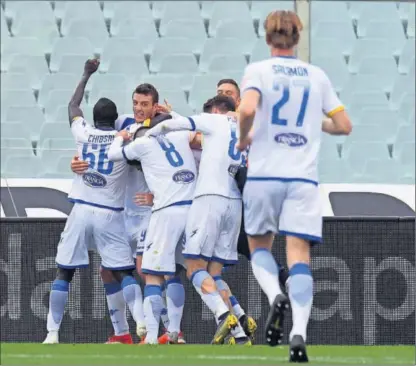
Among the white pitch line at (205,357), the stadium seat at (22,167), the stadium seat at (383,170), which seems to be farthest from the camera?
the stadium seat at (383,170)

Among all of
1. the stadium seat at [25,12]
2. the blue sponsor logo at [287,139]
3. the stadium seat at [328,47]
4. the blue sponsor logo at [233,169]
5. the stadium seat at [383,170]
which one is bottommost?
the blue sponsor logo at [287,139]

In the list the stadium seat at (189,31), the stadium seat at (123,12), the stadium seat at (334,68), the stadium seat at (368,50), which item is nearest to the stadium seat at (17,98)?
the stadium seat at (123,12)

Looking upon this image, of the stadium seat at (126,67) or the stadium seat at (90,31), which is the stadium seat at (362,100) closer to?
the stadium seat at (126,67)

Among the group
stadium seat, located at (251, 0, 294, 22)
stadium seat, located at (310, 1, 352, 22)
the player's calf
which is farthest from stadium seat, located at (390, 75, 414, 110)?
the player's calf

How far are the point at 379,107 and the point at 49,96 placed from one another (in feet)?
12.4

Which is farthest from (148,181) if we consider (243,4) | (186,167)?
(243,4)

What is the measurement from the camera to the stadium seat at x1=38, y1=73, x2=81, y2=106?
47.8 ft

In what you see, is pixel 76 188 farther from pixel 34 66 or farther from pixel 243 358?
pixel 34 66

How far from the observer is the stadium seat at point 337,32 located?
1526 cm

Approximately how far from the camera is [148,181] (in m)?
8.09

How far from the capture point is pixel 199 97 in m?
14.4

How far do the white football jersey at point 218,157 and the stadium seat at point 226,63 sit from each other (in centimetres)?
681

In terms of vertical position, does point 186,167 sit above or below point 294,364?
above

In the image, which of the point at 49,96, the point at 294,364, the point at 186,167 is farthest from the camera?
the point at 49,96
